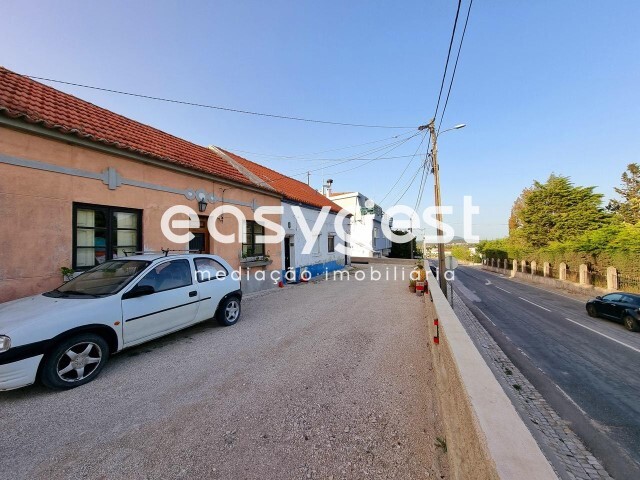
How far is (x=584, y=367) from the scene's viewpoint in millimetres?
7645

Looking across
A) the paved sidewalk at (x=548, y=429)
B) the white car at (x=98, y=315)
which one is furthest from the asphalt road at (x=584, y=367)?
the white car at (x=98, y=315)

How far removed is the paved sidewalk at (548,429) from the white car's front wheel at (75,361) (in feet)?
17.5

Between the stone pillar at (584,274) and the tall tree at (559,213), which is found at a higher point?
the tall tree at (559,213)

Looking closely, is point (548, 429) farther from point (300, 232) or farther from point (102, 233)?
point (300, 232)

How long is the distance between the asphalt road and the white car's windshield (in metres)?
7.82

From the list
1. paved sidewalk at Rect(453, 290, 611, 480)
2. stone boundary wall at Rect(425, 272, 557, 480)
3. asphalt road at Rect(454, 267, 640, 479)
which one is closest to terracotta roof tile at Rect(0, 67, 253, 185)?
→ stone boundary wall at Rect(425, 272, 557, 480)

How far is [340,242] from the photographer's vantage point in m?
20.1

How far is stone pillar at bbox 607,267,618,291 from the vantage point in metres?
17.6

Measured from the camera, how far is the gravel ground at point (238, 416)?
2143 mm

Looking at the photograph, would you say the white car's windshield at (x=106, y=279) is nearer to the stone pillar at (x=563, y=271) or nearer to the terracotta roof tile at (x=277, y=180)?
the terracotta roof tile at (x=277, y=180)

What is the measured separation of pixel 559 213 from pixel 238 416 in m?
39.5

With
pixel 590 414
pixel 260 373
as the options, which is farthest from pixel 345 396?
pixel 590 414

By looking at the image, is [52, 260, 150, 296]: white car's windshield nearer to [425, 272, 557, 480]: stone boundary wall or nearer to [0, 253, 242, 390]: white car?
[0, 253, 242, 390]: white car

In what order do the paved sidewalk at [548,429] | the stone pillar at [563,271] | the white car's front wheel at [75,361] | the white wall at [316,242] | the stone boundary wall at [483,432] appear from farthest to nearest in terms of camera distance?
the stone pillar at [563,271], the white wall at [316,242], the paved sidewalk at [548,429], the white car's front wheel at [75,361], the stone boundary wall at [483,432]
